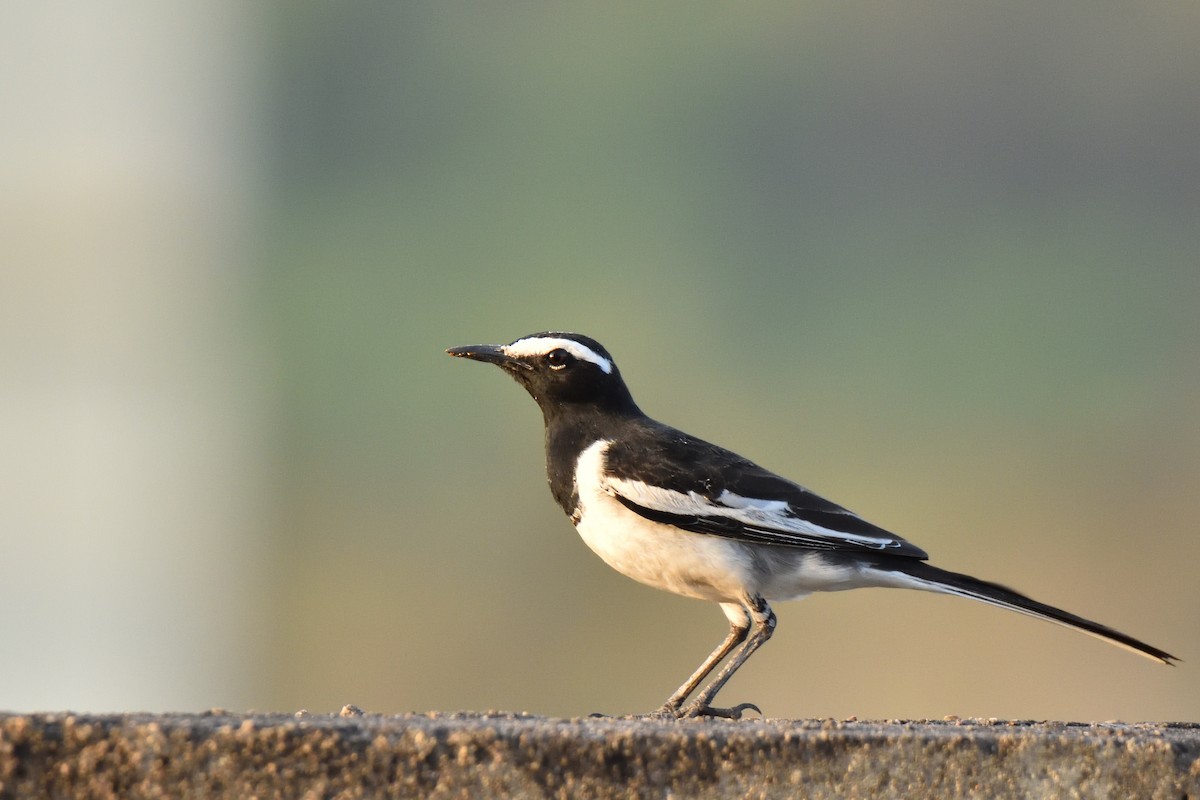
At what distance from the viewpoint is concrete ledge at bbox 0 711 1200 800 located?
9.96ft

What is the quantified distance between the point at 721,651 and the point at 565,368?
122cm

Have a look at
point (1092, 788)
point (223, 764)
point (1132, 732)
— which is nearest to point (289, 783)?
point (223, 764)

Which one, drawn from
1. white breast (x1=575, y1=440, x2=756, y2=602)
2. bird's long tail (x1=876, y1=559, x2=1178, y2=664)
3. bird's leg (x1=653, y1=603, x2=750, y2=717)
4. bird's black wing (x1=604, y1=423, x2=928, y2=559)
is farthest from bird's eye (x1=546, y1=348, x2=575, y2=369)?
bird's long tail (x1=876, y1=559, x2=1178, y2=664)

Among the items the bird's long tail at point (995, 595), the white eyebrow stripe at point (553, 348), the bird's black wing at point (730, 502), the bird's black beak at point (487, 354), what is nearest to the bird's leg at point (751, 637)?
the bird's black wing at point (730, 502)

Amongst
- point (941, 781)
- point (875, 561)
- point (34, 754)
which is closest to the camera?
point (34, 754)

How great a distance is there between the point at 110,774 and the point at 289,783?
0.33 m

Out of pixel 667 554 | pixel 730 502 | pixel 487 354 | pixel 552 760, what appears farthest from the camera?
pixel 487 354

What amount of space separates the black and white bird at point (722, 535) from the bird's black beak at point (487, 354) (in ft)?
0.05

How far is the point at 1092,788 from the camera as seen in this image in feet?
10.8

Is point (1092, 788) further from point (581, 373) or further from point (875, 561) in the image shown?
point (581, 373)

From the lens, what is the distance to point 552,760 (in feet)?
10.4

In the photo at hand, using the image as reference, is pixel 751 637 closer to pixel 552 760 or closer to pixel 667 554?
pixel 667 554

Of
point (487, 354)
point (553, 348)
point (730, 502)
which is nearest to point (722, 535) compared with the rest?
point (730, 502)

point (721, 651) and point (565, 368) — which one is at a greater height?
point (565, 368)
